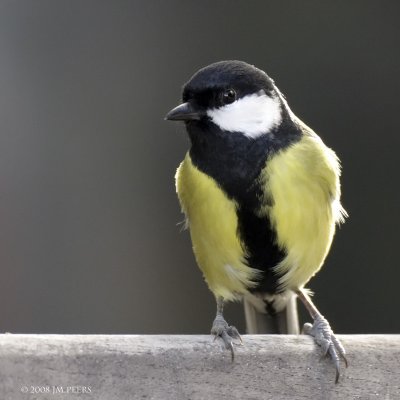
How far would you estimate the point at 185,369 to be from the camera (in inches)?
65.7

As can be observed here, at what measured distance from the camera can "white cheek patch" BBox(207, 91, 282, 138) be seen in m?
2.12

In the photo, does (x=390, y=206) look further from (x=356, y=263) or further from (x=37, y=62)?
(x=37, y=62)

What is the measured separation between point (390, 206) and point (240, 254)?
5.29ft

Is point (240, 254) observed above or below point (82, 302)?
above

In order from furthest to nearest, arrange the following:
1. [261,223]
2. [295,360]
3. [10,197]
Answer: [10,197]
[261,223]
[295,360]

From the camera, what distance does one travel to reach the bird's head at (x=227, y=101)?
2094 mm

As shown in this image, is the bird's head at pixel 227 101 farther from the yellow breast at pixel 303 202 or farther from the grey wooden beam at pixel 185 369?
the grey wooden beam at pixel 185 369

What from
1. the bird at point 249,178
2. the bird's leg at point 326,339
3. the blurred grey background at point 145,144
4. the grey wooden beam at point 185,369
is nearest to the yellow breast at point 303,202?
the bird at point 249,178

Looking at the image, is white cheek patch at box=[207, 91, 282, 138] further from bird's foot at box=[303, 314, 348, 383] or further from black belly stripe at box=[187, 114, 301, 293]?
bird's foot at box=[303, 314, 348, 383]

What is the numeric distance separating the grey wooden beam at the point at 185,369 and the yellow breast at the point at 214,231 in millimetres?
400

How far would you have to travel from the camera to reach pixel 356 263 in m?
3.70

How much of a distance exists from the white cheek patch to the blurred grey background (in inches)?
56.0

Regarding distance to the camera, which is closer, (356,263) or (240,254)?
(240,254)

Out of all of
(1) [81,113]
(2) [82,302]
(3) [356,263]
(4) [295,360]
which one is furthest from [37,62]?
(4) [295,360]
